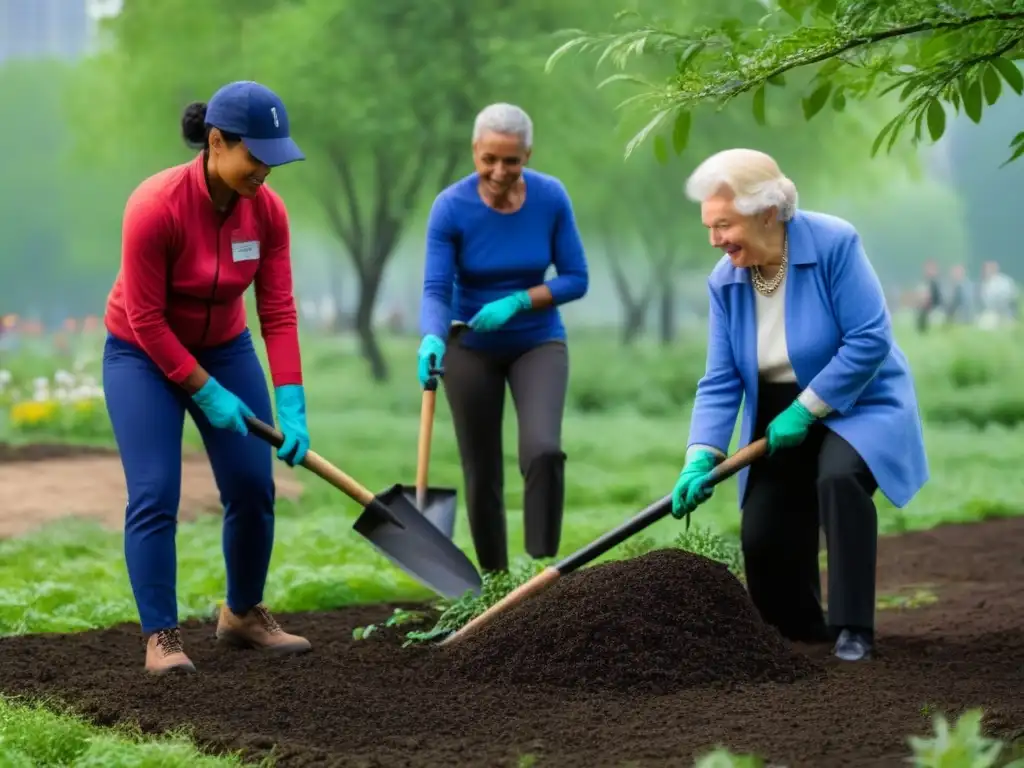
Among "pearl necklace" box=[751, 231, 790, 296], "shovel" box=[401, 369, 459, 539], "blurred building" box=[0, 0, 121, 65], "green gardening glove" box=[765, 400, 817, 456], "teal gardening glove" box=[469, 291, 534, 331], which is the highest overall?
"blurred building" box=[0, 0, 121, 65]

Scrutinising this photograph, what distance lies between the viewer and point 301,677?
507 cm

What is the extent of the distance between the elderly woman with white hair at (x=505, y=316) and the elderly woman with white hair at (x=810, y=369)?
889 mm

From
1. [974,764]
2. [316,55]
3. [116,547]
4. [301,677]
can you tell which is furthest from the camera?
[316,55]

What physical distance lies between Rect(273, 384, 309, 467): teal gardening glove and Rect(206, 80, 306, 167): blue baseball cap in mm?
891

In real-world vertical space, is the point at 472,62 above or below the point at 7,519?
above

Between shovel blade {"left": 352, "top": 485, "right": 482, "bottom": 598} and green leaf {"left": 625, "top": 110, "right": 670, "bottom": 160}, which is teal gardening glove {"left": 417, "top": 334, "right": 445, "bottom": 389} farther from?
green leaf {"left": 625, "top": 110, "right": 670, "bottom": 160}

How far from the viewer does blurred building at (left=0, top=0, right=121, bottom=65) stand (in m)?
17.4

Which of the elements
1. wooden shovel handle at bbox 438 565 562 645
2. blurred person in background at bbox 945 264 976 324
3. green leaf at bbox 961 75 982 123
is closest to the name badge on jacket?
wooden shovel handle at bbox 438 565 562 645

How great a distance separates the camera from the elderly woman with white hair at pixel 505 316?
6164 mm

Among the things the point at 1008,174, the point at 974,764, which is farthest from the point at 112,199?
the point at 974,764

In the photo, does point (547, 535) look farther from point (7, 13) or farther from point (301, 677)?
point (7, 13)

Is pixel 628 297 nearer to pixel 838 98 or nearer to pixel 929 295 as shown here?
pixel 929 295

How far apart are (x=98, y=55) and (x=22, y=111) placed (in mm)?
1036

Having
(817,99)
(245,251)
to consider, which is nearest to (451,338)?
(245,251)
